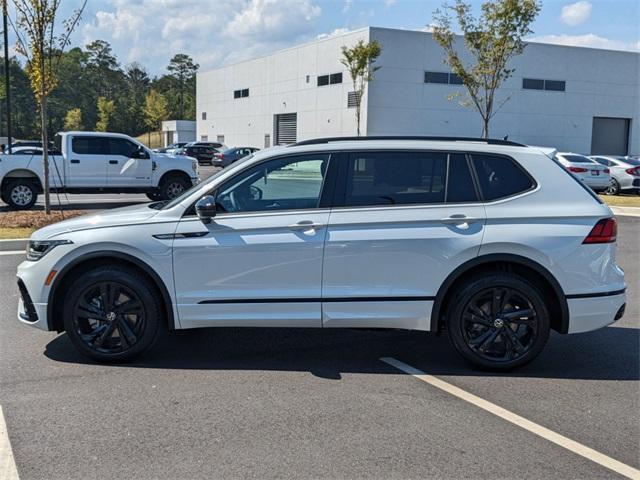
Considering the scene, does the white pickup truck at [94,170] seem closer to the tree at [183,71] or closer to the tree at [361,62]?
the tree at [361,62]

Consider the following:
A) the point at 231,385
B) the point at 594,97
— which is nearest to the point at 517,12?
the point at 231,385

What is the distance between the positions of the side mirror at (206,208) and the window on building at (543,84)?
46.2 m

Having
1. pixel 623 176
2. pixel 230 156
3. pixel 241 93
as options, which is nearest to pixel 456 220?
pixel 623 176

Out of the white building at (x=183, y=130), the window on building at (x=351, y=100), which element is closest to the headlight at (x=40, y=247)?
the window on building at (x=351, y=100)

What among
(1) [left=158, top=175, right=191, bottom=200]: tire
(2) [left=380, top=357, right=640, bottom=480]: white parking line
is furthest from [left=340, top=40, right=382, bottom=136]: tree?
(2) [left=380, top=357, right=640, bottom=480]: white parking line

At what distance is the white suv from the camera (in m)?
5.10

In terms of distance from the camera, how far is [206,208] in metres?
5.03

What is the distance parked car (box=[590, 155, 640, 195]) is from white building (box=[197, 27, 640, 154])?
18.4 meters

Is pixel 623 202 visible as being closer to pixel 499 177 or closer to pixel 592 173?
pixel 592 173

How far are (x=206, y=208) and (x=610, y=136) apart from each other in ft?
176

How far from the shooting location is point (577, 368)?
17.9 ft

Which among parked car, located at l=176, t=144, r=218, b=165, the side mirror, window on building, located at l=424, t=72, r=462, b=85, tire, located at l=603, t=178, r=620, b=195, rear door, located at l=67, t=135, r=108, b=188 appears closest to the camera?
the side mirror

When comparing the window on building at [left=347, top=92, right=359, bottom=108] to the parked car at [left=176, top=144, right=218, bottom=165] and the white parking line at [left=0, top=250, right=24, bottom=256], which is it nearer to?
the parked car at [left=176, top=144, right=218, bottom=165]

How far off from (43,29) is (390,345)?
10731mm
